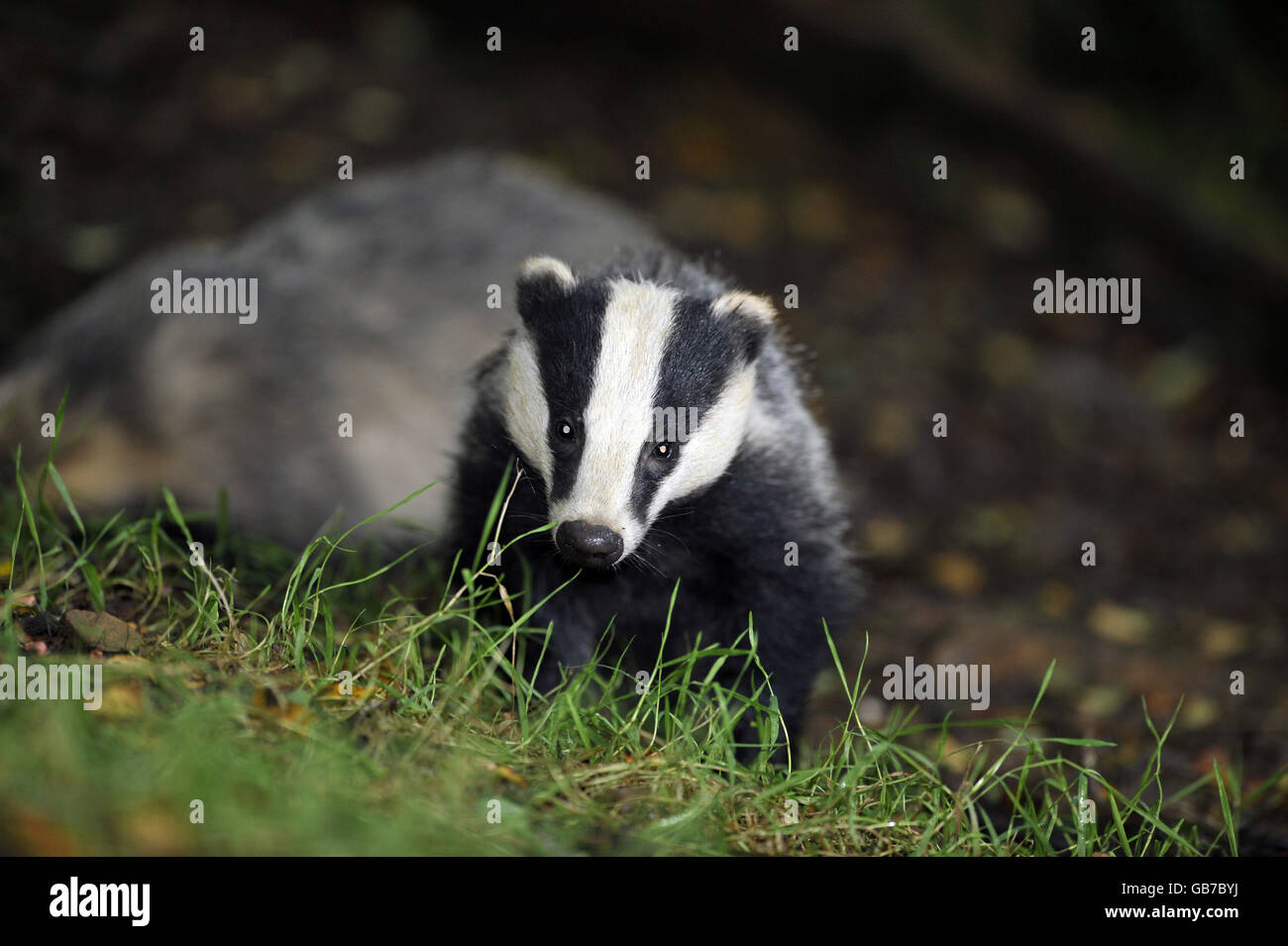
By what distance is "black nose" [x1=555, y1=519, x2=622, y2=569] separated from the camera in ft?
7.85

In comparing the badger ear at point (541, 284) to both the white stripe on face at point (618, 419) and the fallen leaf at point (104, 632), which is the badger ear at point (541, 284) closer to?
the white stripe on face at point (618, 419)

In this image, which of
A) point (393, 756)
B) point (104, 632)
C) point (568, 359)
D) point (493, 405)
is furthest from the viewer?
point (493, 405)

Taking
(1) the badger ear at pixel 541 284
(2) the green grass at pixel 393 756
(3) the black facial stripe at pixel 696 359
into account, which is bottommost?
(2) the green grass at pixel 393 756

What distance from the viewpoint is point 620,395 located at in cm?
252

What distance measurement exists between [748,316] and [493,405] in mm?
673

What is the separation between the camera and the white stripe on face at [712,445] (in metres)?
2.62

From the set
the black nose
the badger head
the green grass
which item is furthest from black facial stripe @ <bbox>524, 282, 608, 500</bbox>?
the green grass

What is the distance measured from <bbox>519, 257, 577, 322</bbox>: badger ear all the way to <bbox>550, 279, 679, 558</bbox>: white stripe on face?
0.59 ft

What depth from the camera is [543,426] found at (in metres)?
2.63

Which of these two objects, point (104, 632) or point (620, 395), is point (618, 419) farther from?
point (104, 632)

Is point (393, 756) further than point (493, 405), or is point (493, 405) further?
point (493, 405)

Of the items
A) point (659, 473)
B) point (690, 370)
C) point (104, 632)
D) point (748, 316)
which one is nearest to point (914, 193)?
point (748, 316)

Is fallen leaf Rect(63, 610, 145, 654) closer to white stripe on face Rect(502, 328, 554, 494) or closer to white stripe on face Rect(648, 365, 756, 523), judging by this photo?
white stripe on face Rect(502, 328, 554, 494)

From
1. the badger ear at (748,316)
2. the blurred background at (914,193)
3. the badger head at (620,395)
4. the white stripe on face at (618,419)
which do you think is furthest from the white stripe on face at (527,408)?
the blurred background at (914,193)
